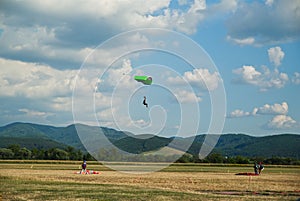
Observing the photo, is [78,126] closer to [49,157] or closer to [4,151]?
[49,157]

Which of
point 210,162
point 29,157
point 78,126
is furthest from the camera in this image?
point 29,157

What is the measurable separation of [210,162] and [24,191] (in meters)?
104

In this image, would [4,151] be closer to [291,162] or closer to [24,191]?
[291,162]

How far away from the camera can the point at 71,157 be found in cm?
13562

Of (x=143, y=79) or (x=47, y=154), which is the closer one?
(x=143, y=79)

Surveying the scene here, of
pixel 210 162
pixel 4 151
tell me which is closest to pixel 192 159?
pixel 210 162

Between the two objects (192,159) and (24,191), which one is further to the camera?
(192,159)

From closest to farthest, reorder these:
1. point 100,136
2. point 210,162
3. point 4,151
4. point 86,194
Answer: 1. point 86,194
2. point 100,136
3. point 210,162
4. point 4,151

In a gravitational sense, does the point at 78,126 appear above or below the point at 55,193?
above

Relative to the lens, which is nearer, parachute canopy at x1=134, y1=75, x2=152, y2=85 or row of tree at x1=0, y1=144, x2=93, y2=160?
parachute canopy at x1=134, y1=75, x2=152, y2=85

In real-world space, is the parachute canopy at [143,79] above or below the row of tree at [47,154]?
above

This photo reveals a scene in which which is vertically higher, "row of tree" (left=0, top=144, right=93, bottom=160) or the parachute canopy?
the parachute canopy

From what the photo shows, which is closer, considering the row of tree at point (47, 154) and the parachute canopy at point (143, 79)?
the parachute canopy at point (143, 79)

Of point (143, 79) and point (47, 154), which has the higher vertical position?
point (143, 79)
